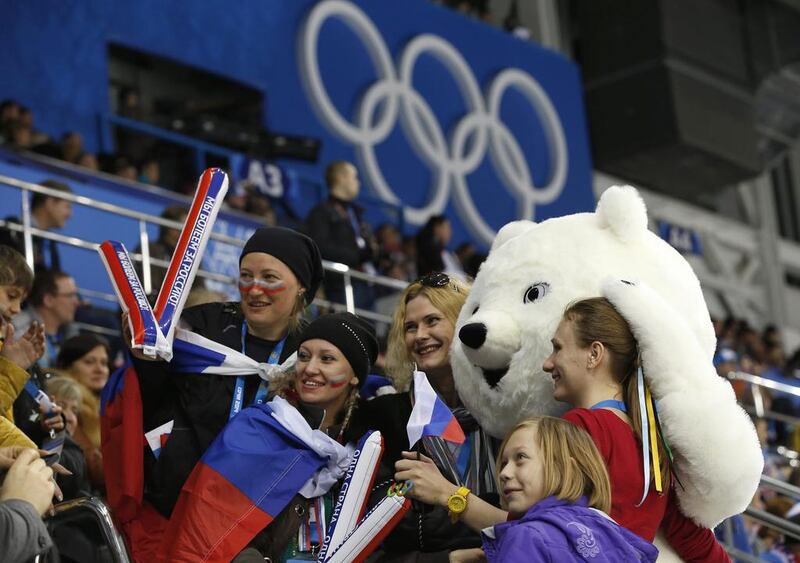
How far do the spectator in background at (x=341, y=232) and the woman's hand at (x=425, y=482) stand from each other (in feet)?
15.0

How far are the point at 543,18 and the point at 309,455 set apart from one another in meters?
13.6

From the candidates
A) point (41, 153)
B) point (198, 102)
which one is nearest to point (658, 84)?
point (198, 102)

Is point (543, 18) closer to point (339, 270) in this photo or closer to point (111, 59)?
point (111, 59)

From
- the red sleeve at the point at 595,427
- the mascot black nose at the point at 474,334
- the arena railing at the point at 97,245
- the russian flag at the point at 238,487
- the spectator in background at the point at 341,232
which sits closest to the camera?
the red sleeve at the point at 595,427

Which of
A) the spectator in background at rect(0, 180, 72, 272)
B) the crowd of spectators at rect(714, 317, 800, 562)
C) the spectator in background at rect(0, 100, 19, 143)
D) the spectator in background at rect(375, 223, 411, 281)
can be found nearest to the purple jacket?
the crowd of spectators at rect(714, 317, 800, 562)

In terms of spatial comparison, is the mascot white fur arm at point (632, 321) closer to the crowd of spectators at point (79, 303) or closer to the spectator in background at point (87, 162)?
the crowd of spectators at point (79, 303)

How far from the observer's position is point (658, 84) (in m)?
15.4

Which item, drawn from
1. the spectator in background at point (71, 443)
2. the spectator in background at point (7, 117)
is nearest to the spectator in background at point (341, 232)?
the spectator in background at point (7, 117)

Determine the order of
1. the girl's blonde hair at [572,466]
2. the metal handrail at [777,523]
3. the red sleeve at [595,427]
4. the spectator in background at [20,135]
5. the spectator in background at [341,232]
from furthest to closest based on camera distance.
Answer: the spectator in background at [20,135]
the spectator in background at [341,232]
the metal handrail at [777,523]
the red sleeve at [595,427]
the girl's blonde hair at [572,466]

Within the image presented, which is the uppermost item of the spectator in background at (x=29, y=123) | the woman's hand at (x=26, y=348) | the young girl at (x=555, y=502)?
the spectator in background at (x=29, y=123)

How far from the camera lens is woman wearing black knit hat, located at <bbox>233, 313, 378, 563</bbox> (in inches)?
142

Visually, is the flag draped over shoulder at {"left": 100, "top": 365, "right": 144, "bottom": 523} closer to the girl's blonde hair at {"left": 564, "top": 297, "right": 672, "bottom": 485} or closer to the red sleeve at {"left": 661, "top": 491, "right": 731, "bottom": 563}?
the girl's blonde hair at {"left": 564, "top": 297, "right": 672, "bottom": 485}

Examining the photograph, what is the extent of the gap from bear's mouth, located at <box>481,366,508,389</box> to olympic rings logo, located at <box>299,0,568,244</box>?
8950 mm

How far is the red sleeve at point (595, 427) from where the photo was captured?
3.20 meters
